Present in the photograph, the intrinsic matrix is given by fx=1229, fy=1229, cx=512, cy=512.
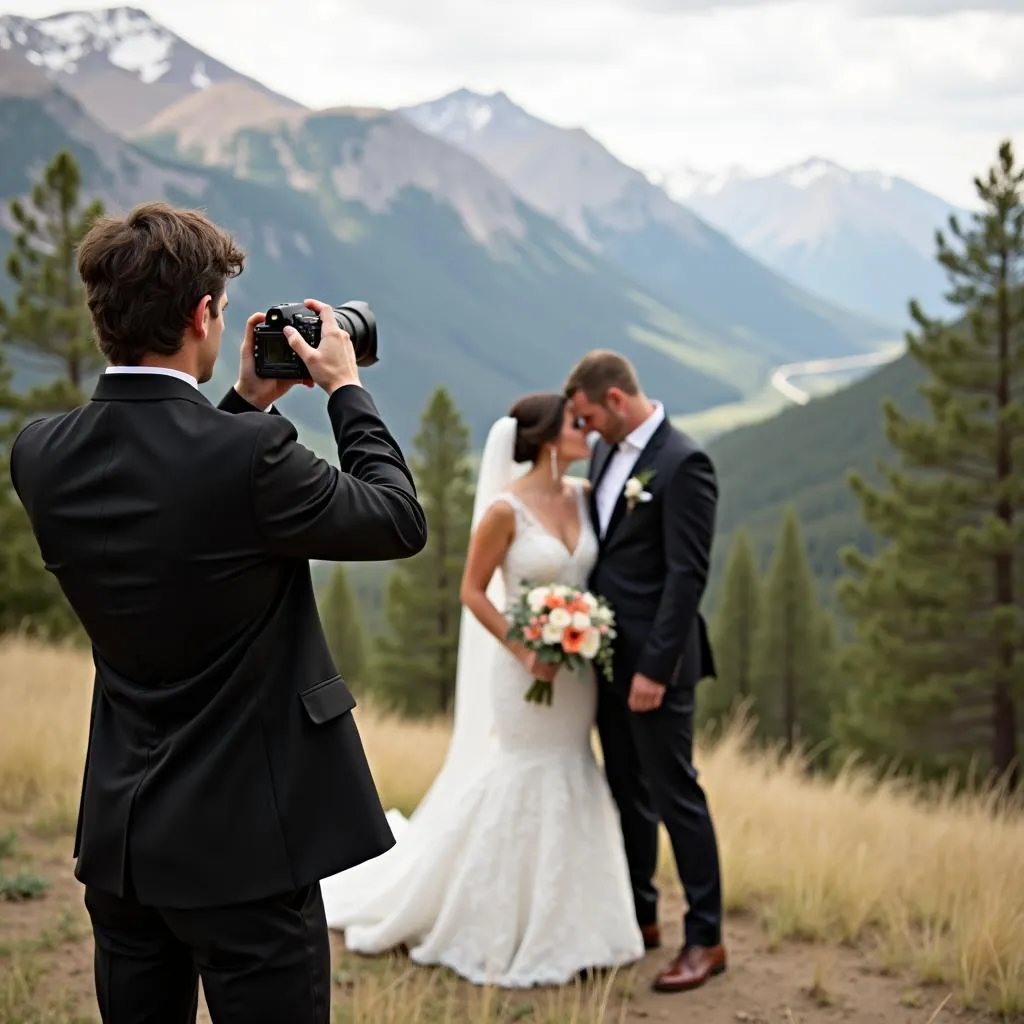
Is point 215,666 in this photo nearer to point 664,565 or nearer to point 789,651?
point 664,565

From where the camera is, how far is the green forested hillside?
105875 mm

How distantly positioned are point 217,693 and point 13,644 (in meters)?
10.1

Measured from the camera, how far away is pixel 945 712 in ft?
75.4

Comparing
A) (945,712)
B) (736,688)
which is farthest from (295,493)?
(736,688)

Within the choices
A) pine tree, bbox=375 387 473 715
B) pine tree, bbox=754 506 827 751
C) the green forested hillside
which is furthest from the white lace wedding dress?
the green forested hillside

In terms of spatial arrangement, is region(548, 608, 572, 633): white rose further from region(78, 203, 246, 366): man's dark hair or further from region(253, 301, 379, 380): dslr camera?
region(78, 203, 246, 366): man's dark hair

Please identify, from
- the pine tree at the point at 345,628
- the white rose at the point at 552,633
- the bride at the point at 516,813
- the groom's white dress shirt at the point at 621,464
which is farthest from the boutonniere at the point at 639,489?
the pine tree at the point at 345,628

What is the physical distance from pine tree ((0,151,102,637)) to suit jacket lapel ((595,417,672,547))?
45.3 ft

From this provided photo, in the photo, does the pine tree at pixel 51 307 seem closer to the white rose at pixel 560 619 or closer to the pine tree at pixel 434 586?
the white rose at pixel 560 619

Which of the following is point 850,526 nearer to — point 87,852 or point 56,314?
point 56,314

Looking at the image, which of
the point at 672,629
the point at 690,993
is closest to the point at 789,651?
the point at 690,993

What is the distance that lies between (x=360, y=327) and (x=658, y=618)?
2.24 meters

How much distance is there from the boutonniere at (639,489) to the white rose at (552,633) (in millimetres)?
541

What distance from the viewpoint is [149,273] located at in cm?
210
